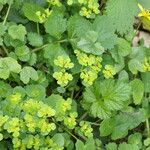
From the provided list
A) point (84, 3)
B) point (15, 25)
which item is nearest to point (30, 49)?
point (15, 25)

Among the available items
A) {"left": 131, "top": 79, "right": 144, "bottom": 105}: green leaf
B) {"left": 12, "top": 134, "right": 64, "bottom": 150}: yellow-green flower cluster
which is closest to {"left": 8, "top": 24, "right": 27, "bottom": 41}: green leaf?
{"left": 12, "top": 134, "right": 64, "bottom": 150}: yellow-green flower cluster

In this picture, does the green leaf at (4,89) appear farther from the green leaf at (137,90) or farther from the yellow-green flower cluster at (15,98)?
the green leaf at (137,90)

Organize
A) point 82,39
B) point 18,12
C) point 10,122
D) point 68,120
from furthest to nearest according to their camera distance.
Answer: point 18,12, point 82,39, point 68,120, point 10,122

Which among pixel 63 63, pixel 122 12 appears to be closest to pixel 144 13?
pixel 122 12

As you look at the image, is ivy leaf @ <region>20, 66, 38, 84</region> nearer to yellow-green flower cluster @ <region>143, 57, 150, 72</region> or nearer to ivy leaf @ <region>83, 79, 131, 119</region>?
ivy leaf @ <region>83, 79, 131, 119</region>

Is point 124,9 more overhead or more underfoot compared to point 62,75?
more overhead

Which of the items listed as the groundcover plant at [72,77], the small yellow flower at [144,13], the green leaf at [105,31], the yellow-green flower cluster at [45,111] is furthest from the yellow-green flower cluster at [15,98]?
the small yellow flower at [144,13]

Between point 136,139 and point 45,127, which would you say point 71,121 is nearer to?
point 45,127

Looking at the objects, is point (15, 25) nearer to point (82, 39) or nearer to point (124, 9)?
point (82, 39)
